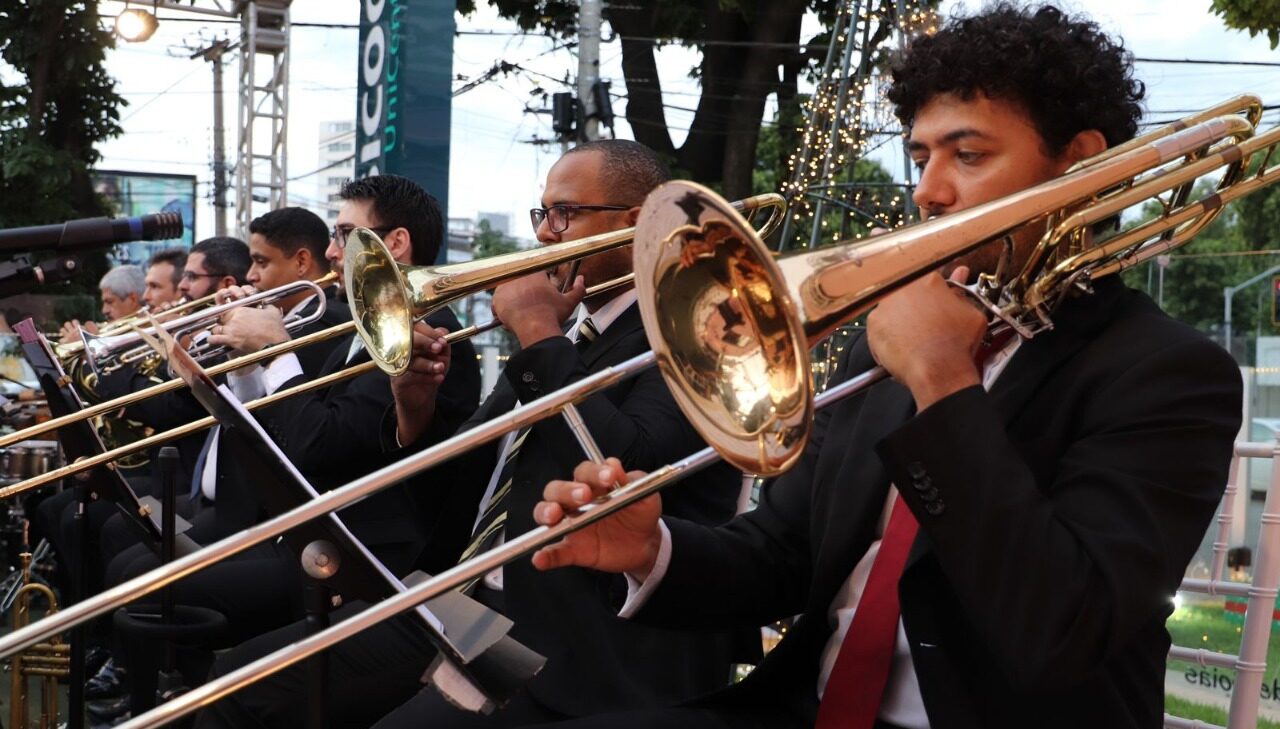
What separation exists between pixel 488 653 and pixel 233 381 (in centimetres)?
246

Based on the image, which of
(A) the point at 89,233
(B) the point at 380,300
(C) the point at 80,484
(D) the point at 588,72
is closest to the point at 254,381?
(C) the point at 80,484

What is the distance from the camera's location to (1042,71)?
187cm

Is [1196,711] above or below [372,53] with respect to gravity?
below

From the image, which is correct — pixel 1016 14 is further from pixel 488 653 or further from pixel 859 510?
pixel 488 653

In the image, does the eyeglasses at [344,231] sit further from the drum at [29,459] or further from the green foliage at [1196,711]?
the drum at [29,459]

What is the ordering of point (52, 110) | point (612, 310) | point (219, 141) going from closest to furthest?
point (612, 310), point (52, 110), point (219, 141)

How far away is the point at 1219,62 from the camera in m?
12.9

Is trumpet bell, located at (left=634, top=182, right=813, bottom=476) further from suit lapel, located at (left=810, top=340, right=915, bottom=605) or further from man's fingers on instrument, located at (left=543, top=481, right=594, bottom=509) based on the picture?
suit lapel, located at (left=810, top=340, right=915, bottom=605)

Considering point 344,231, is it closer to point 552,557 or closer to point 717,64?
point 552,557

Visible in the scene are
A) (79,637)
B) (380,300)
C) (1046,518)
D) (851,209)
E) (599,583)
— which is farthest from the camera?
(851,209)

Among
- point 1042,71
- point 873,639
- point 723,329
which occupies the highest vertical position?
point 1042,71

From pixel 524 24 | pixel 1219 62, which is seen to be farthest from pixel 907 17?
pixel 524 24

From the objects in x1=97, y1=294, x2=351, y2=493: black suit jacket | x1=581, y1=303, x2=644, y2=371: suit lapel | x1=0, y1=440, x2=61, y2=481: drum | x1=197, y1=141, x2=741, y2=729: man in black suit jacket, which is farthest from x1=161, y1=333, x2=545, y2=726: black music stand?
x1=0, y1=440, x2=61, y2=481: drum

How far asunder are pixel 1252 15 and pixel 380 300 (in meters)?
4.61
